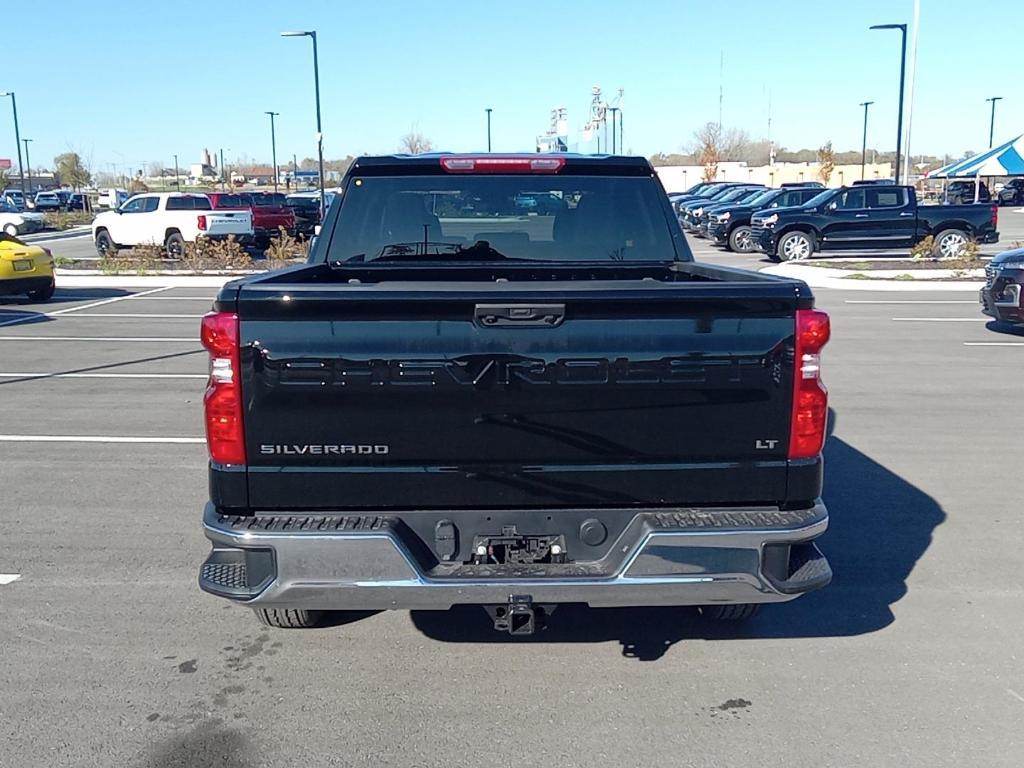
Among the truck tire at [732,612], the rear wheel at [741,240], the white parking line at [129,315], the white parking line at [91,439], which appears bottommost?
the white parking line at [129,315]

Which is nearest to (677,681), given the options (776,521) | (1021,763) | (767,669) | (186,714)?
(767,669)

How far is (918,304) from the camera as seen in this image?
56.5ft

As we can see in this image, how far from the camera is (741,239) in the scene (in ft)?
89.5

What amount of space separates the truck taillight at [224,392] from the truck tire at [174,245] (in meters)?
23.6

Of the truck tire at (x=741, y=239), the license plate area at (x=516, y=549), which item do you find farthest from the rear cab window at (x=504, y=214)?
the truck tire at (x=741, y=239)

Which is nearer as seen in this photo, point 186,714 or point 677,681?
point 186,714

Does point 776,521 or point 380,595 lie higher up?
point 776,521

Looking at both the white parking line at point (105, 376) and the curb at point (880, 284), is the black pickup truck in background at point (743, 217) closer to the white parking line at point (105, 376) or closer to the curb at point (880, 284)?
the curb at point (880, 284)

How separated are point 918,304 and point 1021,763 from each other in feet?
49.9

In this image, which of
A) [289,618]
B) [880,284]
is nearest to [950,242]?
[880,284]

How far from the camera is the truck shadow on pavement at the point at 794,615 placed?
443 cm

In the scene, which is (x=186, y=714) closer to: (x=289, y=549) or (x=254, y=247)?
(x=289, y=549)

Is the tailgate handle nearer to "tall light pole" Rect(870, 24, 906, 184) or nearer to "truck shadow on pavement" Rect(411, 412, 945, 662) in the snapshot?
"truck shadow on pavement" Rect(411, 412, 945, 662)

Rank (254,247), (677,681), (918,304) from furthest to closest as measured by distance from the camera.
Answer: (254,247)
(918,304)
(677,681)
